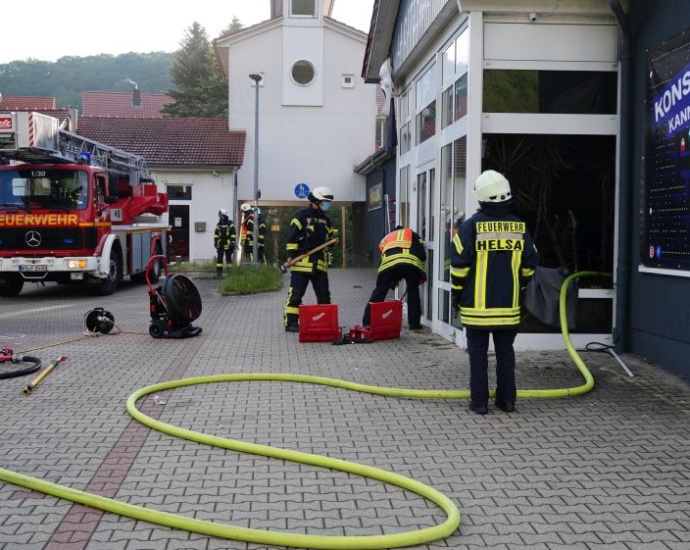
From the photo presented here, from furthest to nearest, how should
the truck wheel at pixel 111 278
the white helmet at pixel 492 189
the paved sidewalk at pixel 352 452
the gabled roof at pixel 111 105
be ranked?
the gabled roof at pixel 111 105 < the truck wheel at pixel 111 278 < the white helmet at pixel 492 189 < the paved sidewalk at pixel 352 452

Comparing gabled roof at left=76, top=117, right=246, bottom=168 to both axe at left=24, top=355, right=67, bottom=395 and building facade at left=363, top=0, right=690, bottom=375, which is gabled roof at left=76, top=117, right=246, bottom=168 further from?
axe at left=24, top=355, right=67, bottom=395

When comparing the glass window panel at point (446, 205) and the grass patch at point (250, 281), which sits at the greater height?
the glass window panel at point (446, 205)

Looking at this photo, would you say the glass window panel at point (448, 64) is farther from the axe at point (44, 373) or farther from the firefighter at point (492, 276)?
the axe at point (44, 373)

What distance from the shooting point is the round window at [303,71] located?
32.4 m

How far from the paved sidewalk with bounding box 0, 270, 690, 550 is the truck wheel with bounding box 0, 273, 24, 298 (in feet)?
25.5

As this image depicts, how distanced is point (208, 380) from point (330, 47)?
2679cm

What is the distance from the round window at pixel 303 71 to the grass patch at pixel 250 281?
47.5 ft

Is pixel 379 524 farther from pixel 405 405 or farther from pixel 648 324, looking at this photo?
pixel 648 324

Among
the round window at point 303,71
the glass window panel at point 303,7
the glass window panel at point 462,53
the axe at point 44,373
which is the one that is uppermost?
the glass window panel at point 303,7

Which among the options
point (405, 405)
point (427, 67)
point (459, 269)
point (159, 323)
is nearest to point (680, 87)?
point (459, 269)

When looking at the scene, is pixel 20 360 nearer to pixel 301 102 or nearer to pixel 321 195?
pixel 321 195

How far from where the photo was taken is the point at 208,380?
771cm

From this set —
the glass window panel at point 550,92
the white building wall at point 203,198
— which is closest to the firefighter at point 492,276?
the glass window panel at point 550,92

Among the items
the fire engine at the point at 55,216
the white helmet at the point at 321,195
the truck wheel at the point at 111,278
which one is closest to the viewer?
the white helmet at the point at 321,195
